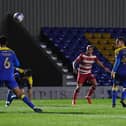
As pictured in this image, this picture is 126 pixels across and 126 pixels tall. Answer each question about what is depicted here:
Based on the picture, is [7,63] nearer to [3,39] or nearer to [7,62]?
[7,62]

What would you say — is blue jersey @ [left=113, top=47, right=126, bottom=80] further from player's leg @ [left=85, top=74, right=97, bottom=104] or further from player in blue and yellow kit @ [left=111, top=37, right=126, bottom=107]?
player's leg @ [left=85, top=74, right=97, bottom=104]

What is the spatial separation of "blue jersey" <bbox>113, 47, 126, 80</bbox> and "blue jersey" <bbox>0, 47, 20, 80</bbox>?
385 cm

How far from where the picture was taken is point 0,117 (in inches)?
651

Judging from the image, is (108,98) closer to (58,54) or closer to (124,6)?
(58,54)

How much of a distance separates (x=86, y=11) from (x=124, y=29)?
2351 mm

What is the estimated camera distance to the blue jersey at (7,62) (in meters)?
18.8

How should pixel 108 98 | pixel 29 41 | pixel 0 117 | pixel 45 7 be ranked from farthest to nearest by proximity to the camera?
pixel 45 7
pixel 29 41
pixel 108 98
pixel 0 117

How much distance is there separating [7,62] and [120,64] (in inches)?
→ 168

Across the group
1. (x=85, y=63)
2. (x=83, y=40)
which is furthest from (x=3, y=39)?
(x=83, y=40)

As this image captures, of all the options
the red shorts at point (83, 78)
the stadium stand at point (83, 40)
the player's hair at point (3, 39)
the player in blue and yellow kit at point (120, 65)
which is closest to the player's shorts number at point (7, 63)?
the player's hair at point (3, 39)

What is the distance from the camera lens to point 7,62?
18812 millimetres

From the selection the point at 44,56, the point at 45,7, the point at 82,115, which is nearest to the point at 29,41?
the point at 44,56

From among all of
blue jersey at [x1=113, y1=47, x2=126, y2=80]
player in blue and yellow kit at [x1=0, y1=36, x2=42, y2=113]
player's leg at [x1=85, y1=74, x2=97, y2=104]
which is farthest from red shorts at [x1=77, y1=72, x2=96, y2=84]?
player in blue and yellow kit at [x1=0, y1=36, x2=42, y2=113]

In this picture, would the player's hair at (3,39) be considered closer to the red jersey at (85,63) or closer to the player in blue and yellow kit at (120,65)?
the player in blue and yellow kit at (120,65)
